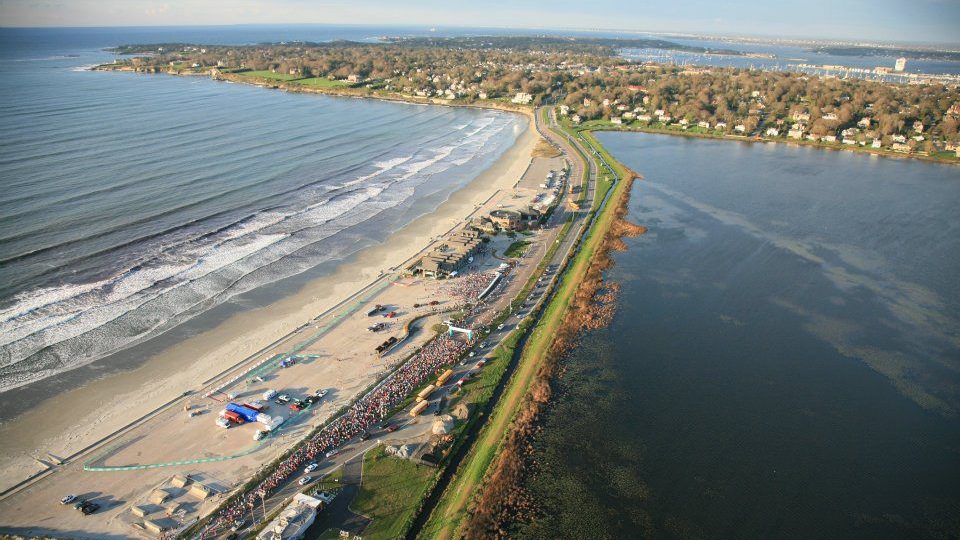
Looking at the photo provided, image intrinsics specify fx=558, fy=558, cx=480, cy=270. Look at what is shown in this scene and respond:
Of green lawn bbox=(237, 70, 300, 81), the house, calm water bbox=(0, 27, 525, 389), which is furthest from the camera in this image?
green lawn bbox=(237, 70, 300, 81)

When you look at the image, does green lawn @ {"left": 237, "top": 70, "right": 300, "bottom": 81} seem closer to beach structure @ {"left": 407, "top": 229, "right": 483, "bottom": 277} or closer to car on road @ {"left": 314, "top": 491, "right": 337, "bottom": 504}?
beach structure @ {"left": 407, "top": 229, "right": 483, "bottom": 277}

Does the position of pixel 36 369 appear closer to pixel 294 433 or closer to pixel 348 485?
pixel 294 433

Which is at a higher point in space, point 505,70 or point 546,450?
point 505,70

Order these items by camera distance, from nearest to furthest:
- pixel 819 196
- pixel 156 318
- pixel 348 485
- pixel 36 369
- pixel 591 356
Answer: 1. pixel 348 485
2. pixel 36 369
3. pixel 591 356
4. pixel 156 318
5. pixel 819 196

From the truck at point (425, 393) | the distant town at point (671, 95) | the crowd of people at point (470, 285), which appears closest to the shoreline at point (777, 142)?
the distant town at point (671, 95)

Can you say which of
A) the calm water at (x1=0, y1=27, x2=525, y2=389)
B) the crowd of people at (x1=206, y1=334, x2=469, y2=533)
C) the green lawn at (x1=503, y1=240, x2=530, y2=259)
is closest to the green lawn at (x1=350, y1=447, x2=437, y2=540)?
the crowd of people at (x1=206, y1=334, x2=469, y2=533)

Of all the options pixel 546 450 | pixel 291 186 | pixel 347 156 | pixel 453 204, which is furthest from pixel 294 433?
pixel 347 156
